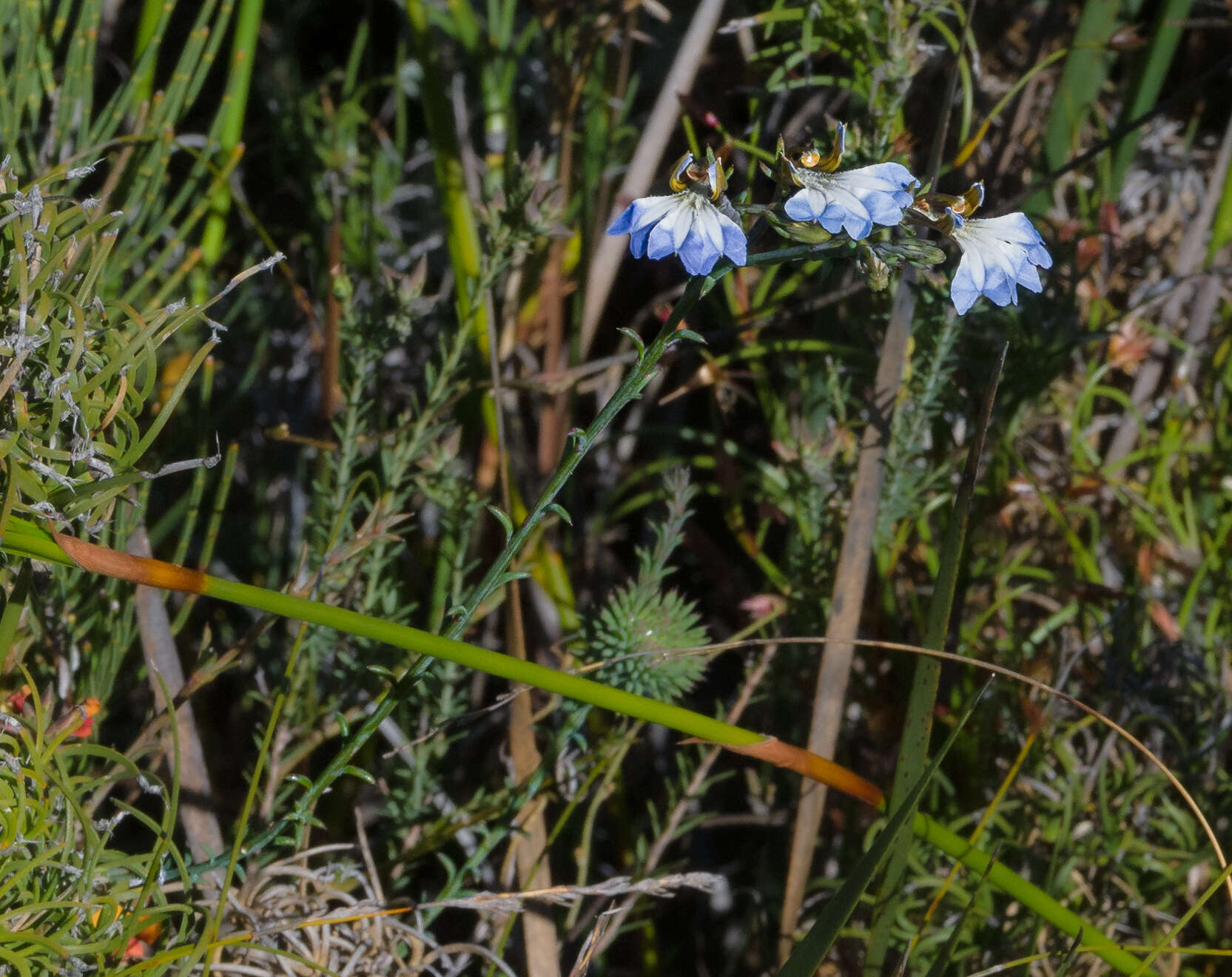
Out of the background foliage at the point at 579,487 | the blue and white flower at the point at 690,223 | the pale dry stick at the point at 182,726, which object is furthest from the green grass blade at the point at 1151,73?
the pale dry stick at the point at 182,726

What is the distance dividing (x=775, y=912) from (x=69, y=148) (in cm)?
92

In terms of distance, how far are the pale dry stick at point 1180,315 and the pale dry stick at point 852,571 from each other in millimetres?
365

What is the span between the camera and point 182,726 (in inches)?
28.8

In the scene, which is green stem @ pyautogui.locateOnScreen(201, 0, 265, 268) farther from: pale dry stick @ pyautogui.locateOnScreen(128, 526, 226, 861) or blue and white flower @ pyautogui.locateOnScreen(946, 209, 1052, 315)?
blue and white flower @ pyautogui.locateOnScreen(946, 209, 1052, 315)

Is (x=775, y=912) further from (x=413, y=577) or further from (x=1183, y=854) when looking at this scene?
(x=413, y=577)

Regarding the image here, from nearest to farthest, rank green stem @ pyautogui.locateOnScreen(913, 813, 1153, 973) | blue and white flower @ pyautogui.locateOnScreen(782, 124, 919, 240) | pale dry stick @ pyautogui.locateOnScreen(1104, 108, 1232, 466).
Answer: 1. blue and white flower @ pyautogui.locateOnScreen(782, 124, 919, 240)
2. green stem @ pyautogui.locateOnScreen(913, 813, 1153, 973)
3. pale dry stick @ pyautogui.locateOnScreen(1104, 108, 1232, 466)

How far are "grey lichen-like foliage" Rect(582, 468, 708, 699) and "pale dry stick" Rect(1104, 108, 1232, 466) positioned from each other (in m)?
0.50

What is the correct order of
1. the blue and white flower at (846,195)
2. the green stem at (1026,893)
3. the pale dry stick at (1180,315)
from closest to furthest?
the blue and white flower at (846,195) < the green stem at (1026,893) < the pale dry stick at (1180,315)

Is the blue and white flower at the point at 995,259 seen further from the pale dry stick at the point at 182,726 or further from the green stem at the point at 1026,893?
the pale dry stick at the point at 182,726

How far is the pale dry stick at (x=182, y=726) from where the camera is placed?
2.31 feet

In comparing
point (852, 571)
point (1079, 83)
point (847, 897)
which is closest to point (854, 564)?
point (852, 571)

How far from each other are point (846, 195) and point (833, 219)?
22 millimetres

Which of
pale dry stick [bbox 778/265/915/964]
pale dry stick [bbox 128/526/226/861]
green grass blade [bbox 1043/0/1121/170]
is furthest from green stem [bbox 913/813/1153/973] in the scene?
green grass blade [bbox 1043/0/1121/170]

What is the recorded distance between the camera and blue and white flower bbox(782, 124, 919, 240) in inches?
16.9
